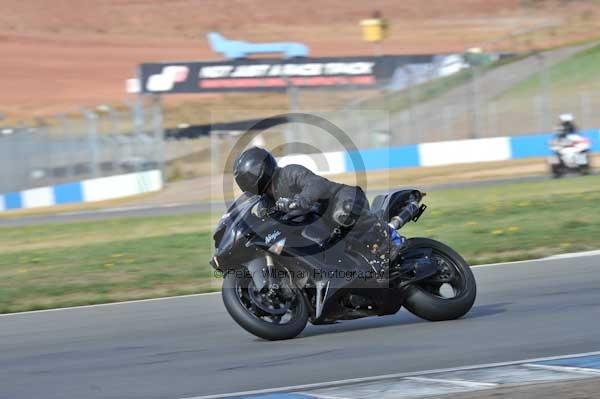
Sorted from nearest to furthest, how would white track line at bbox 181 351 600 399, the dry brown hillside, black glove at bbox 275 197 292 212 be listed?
white track line at bbox 181 351 600 399 < black glove at bbox 275 197 292 212 < the dry brown hillside

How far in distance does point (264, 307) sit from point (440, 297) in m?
1.40

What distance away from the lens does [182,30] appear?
222 feet

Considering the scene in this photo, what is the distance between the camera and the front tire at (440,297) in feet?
24.0

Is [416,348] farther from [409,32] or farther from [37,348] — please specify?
[409,32]

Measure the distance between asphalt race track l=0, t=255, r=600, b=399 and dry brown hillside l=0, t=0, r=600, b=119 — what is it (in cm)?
4136

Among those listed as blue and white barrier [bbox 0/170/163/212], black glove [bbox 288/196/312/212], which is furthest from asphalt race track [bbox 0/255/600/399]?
blue and white barrier [bbox 0/170/163/212]

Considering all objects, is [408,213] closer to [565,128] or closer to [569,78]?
[565,128]

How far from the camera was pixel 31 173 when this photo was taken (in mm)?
27812

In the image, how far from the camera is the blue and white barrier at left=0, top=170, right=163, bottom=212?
28.1 meters

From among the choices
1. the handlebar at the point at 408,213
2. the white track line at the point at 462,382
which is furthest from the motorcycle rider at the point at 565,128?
the white track line at the point at 462,382

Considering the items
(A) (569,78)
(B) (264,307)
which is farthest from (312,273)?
(A) (569,78)

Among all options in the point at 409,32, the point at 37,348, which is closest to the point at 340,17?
the point at 409,32

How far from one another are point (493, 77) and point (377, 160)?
30.3 feet

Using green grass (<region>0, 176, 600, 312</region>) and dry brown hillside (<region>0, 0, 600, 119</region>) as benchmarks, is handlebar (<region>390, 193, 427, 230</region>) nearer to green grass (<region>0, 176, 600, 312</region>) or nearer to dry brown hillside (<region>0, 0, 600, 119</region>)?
green grass (<region>0, 176, 600, 312</region>)
